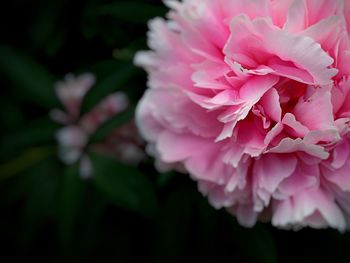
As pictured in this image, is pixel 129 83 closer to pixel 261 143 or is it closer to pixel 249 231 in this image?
pixel 249 231

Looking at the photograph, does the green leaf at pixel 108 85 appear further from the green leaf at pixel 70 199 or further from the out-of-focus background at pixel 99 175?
the green leaf at pixel 70 199

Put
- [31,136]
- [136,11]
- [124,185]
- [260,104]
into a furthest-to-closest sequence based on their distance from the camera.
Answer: [31,136], [124,185], [136,11], [260,104]

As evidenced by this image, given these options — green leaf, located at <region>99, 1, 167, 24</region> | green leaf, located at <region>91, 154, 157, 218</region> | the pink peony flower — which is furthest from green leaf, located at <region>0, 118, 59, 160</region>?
the pink peony flower

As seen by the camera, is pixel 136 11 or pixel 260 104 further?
pixel 136 11

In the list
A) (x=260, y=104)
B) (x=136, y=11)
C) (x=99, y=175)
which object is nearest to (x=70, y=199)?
(x=99, y=175)

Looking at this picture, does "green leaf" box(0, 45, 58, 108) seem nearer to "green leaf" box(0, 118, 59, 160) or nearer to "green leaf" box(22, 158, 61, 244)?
"green leaf" box(0, 118, 59, 160)

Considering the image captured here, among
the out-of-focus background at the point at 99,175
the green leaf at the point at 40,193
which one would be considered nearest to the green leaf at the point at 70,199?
the out-of-focus background at the point at 99,175

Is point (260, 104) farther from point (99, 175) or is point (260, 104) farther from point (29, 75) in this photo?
point (29, 75)
